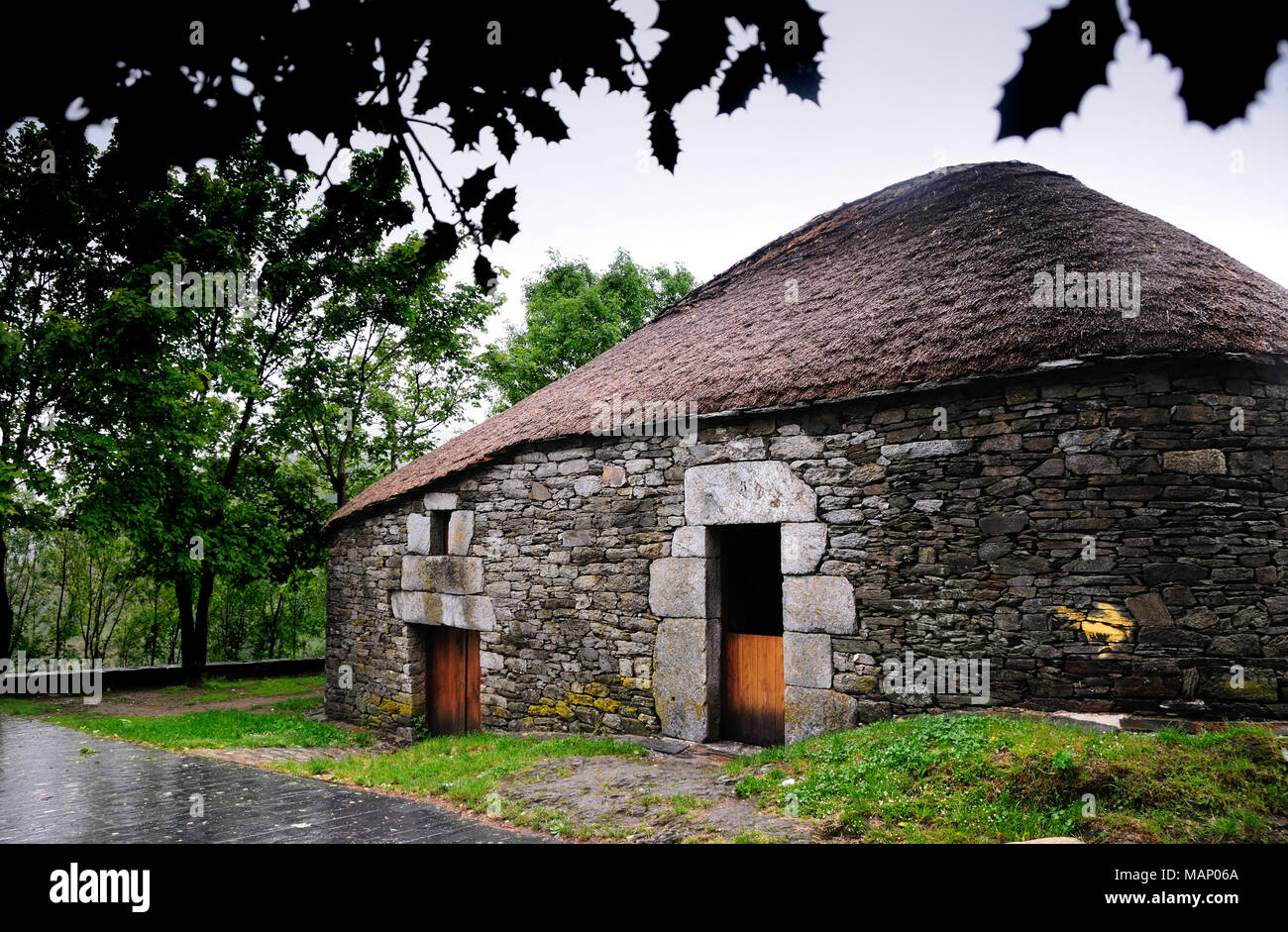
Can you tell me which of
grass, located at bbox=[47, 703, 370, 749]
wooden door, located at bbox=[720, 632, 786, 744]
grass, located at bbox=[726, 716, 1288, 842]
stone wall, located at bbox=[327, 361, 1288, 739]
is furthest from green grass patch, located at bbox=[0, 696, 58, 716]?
grass, located at bbox=[726, 716, 1288, 842]

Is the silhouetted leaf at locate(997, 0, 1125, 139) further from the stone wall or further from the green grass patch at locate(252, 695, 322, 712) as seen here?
the green grass patch at locate(252, 695, 322, 712)

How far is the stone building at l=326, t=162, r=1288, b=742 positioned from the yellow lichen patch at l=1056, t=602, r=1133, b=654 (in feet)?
0.06

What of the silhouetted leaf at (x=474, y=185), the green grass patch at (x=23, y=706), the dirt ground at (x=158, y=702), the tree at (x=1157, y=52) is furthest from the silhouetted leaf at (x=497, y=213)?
the green grass patch at (x=23, y=706)

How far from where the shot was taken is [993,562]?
5648 millimetres

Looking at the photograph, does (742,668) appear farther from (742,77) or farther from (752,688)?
(742,77)

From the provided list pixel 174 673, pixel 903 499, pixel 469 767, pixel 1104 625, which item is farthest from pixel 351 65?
pixel 174 673

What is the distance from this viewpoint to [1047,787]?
4195mm

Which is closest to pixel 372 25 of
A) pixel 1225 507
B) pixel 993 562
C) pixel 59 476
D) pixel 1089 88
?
pixel 1089 88

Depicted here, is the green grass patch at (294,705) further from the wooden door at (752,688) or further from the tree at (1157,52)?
the tree at (1157,52)

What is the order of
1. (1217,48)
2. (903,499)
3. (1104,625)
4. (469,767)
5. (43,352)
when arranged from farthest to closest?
(43,352) < (469,767) < (903,499) < (1104,625) < (1217,48)

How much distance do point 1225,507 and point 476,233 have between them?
5.61 metres

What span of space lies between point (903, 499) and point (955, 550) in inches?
22.0

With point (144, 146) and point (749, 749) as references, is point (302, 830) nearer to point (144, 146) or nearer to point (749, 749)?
point (749, 749)

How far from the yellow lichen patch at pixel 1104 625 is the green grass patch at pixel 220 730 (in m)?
8.37
